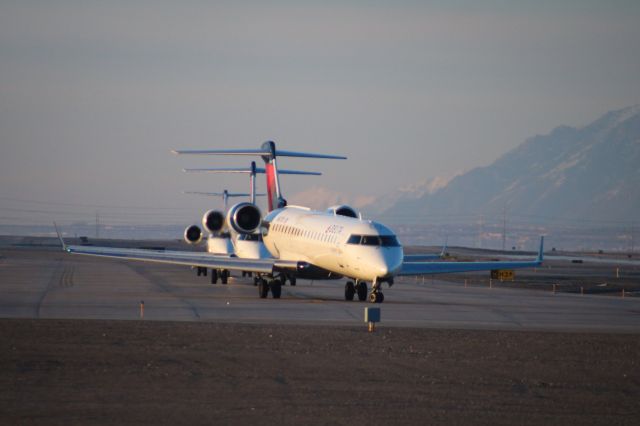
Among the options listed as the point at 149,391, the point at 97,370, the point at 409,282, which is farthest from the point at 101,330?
the point at 409,282

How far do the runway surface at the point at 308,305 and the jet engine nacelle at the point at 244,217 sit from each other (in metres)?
2.82

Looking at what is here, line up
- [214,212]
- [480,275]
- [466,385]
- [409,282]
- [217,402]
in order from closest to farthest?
[217,402]
[466,385]
[409,282]
[214,212]
[480,275]

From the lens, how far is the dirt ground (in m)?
15.9

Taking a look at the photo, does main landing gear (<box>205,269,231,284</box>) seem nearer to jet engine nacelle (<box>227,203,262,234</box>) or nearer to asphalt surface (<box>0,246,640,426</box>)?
jet engine nacelle (<box>227,203,262,234</box>)

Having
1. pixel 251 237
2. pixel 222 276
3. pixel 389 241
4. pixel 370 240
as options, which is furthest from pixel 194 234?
pixel 370 240

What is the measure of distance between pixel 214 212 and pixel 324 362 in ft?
142

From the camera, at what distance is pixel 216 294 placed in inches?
1700

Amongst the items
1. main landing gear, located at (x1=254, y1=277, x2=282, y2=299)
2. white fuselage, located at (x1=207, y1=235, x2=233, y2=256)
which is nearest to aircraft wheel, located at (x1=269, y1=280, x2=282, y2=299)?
main landing gear, located at (x1=254, y1=277, x2=282, y2=299)

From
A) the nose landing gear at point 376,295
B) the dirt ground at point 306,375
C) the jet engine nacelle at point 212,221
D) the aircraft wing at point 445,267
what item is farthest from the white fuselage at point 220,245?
the dirt ground at point 306,375

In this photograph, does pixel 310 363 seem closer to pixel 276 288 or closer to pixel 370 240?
pixel 370 240

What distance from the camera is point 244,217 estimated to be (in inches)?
1988

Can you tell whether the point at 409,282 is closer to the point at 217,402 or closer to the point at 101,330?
the point at 101,330

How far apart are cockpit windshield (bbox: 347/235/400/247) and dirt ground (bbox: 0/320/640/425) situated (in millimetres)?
10778

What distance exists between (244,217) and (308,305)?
46.0 feet
